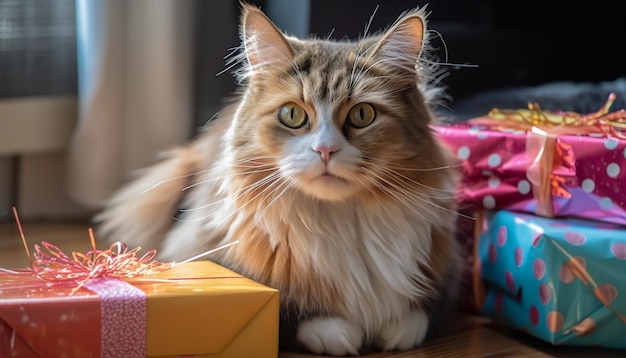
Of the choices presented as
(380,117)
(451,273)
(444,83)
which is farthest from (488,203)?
(444,83)

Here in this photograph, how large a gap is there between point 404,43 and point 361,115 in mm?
153

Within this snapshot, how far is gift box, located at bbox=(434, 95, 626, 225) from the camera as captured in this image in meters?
1.54

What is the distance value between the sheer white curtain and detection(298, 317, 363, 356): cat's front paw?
1.16m

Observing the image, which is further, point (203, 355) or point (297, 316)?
point (297, 316)

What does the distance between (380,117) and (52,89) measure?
1286mm

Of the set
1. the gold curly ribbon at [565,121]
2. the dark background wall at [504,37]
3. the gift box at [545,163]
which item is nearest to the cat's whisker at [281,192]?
the gift box at [545,163]

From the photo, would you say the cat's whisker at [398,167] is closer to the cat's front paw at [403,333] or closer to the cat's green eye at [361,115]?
the cat's green eye at [361,115]

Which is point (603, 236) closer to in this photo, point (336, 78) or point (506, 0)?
point (336, 78)

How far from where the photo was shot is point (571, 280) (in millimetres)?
1490

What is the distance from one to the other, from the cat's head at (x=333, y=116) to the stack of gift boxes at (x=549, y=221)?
21 cm

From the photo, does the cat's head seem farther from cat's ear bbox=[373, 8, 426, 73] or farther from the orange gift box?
the orange gift box

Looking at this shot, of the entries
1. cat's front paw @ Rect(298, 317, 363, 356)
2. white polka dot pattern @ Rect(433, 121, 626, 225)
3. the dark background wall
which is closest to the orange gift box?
cat's front paw @ Rect(298, 317, 363, 356)

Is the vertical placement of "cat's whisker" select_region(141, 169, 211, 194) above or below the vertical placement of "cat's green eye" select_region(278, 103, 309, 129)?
below

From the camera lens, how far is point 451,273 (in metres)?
1.65
